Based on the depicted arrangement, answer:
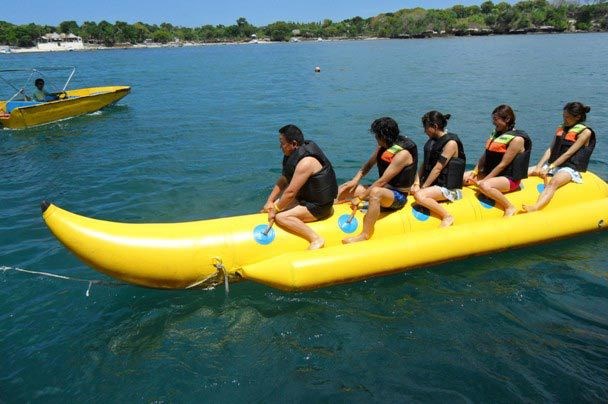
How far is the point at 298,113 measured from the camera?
46.4 feet

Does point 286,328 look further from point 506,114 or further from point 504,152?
point 506,114

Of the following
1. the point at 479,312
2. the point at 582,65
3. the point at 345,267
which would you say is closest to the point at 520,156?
the point at 479,312

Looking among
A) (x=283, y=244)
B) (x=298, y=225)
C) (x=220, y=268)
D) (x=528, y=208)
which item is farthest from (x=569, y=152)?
(x=220, y=268)

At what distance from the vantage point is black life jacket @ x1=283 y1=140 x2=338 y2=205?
4.16 metres

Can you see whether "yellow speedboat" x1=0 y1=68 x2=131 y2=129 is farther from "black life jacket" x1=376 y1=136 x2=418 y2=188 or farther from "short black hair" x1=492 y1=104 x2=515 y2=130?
"short black hair" x1=492 y1=104 x2=515 y2=130

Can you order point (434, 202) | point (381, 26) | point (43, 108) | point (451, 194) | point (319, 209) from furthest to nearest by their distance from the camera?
point (381, 26), point (43, 108), point (451, 194), point (434, 202), point (319, 209)

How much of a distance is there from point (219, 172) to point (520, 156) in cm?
528

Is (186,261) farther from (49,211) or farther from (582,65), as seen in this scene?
(582,65)

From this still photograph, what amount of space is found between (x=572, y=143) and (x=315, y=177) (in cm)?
333

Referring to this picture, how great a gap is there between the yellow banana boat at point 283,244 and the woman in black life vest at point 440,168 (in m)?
0.12

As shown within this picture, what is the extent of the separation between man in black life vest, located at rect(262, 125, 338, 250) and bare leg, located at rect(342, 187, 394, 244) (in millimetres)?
364

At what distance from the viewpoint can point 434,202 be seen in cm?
471

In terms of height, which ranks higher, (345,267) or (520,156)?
(520,156)

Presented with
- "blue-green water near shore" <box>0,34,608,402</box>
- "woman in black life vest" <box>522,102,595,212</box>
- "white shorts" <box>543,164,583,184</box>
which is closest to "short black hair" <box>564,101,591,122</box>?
"woman in black life vest" <box>522,102,595,212</box>
